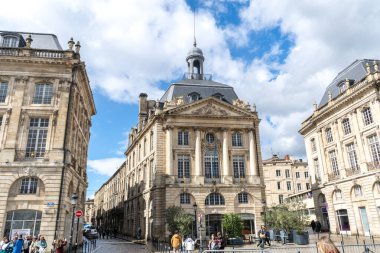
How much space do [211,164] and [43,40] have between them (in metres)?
20.8

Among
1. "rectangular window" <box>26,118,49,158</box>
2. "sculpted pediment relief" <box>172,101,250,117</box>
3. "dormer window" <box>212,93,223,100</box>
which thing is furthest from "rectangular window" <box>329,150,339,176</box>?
"rectangular window" <box>26,118,49,158</box>

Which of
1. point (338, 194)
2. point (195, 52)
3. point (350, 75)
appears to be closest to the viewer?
point (338, 194)

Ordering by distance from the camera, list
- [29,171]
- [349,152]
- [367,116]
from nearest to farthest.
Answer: [29,171] → [367,116] → [349,152]

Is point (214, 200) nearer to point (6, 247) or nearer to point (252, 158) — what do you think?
point (252, 158)

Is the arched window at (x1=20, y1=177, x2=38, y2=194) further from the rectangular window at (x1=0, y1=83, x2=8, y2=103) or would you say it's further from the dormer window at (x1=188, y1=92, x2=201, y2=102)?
the dormer window at (x1=188, y1=92, x2=201, y2=102)

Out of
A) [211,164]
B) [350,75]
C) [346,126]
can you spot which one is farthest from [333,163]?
[211,164]

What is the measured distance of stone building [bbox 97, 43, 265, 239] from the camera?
32219 millimetres

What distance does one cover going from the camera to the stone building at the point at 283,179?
60.8 m

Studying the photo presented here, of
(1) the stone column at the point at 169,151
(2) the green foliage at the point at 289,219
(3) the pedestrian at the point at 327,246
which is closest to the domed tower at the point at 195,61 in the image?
(1) the stone column at the point at 169,151

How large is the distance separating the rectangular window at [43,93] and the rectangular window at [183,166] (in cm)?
1545

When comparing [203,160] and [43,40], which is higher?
[43,40]

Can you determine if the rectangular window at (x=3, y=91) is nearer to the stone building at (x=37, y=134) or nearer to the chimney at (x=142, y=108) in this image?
the stone building at (x=37, y=134)

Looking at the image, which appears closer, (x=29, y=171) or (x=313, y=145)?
(x=29, y=171)

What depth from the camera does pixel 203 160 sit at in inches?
1348
